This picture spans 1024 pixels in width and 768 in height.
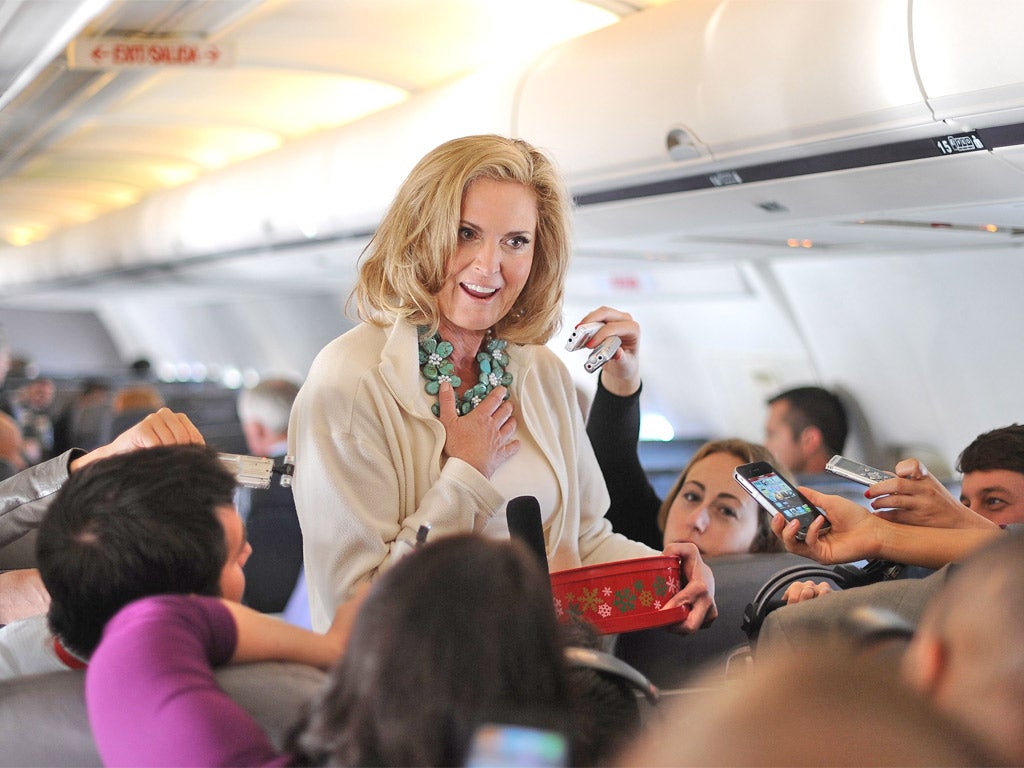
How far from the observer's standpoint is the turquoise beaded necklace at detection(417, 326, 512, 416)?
7.64 ft

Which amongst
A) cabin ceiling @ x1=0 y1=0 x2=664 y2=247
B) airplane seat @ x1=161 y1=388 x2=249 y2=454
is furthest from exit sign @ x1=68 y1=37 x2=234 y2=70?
airplane seat @ x1=161 y1=388 x2=249 y2=454

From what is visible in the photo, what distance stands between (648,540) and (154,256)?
7310mm

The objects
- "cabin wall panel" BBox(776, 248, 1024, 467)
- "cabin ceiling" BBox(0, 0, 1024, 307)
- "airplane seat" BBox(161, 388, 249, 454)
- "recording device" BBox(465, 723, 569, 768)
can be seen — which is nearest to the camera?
"recording device" BBox(465, 723, 569, 768)

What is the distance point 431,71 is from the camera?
5.57m

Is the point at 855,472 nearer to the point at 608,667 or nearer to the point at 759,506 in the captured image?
the point at 608,667

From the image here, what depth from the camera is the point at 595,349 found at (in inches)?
98.9

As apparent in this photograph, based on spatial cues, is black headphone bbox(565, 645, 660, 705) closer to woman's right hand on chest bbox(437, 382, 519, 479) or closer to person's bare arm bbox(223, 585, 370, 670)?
person's bare arm bbox(223, 585, 370, 670)

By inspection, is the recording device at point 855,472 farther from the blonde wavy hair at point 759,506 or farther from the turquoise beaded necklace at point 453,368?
the blonde wavy hair at point 759,506

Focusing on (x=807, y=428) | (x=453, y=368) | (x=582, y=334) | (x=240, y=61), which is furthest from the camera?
(x=807, y=428)

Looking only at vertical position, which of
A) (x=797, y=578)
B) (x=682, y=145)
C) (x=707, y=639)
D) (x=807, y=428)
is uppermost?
(x=682, y=145)

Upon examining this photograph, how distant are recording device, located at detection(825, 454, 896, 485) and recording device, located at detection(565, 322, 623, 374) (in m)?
0.55

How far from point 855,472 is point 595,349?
64 cm

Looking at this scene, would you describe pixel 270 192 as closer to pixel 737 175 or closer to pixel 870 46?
pixel 737 175

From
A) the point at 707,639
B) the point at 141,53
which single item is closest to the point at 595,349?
the point at 707,639
